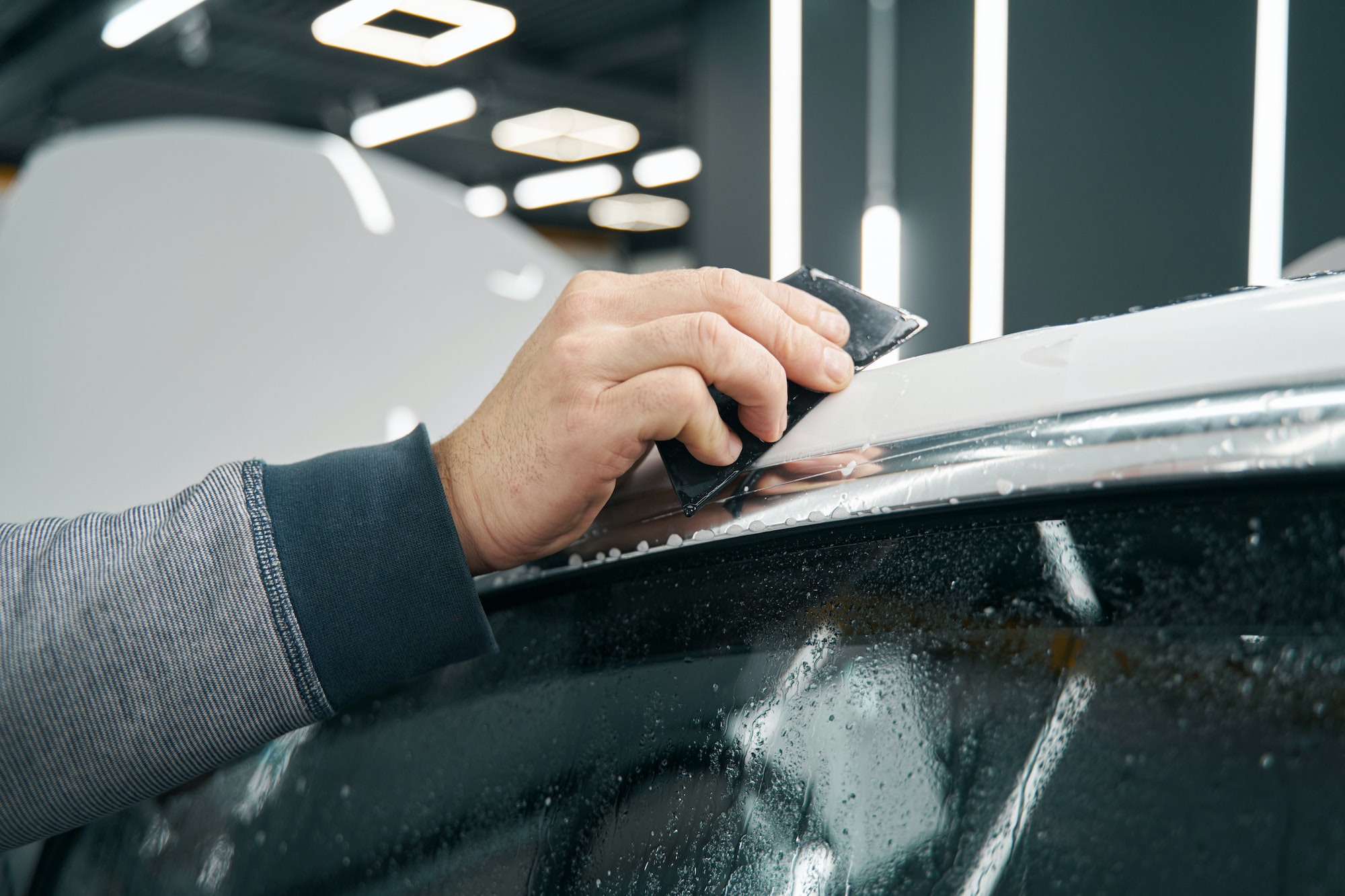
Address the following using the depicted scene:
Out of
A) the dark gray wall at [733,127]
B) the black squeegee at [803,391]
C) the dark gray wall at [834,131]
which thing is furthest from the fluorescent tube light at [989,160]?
the black squeegee at [803,391]

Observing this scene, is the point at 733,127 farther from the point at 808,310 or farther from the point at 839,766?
the point at 839,766

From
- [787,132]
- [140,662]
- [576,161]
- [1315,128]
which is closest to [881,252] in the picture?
[787,132]

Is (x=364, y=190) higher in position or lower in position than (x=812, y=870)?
higher

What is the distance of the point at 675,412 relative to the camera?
0.49m

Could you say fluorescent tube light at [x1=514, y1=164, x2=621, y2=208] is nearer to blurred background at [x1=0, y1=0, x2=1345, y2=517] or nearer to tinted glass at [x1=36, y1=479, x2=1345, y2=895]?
blurred background at [x1=0, y1=0, x2=1345, y2=517]

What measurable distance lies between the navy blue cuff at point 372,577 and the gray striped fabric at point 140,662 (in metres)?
0.01

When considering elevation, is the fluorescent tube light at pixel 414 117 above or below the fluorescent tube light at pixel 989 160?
above

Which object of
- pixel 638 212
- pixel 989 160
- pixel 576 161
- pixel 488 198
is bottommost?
pixel 989 160

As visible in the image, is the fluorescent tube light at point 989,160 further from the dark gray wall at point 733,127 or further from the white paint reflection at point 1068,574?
the white paint reflection at point 1068,574

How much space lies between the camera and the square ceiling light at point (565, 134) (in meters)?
8.66

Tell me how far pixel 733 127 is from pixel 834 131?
81 cm

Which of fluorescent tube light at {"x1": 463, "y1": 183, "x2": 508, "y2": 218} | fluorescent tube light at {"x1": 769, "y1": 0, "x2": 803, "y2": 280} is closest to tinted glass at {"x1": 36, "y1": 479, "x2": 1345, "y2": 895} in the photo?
fluorescent tube light at {"x1": 769, "y1": 0, "x2": 803, "y2": 280}

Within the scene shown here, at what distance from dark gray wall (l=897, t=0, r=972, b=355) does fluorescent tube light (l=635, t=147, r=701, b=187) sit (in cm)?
505

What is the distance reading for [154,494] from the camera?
3.27 ft
